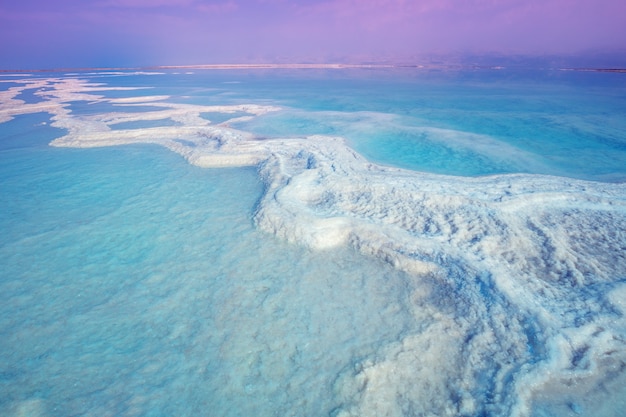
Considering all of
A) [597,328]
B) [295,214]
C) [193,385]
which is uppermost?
[295,214]

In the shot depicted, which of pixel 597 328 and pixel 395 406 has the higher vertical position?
pixel 597 328

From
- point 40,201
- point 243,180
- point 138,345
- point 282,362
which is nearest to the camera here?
point 282,362

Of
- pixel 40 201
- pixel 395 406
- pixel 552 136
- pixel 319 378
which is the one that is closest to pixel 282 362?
pixel 319 378

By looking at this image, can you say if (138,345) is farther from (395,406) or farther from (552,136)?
(552,136)

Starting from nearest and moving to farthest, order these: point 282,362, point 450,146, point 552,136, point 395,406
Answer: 1. point 395,406
2. point 282,362
3. point 450,146
4. point 552,136

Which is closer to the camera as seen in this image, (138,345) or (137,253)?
(138,345)

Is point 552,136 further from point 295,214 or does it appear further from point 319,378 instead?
point 319,378

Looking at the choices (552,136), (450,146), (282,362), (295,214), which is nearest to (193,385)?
(282,362)
